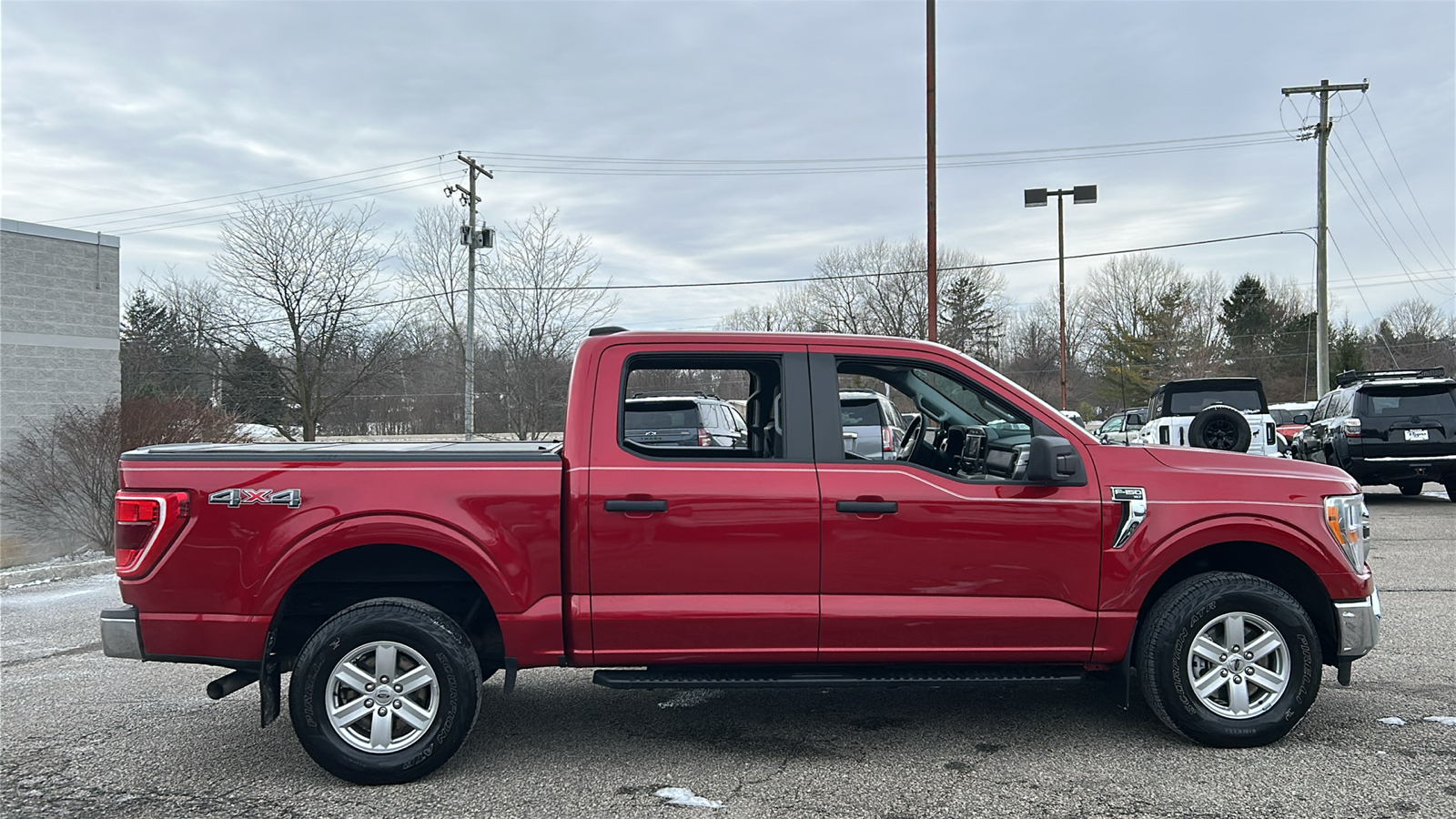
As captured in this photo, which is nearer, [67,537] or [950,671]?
[950,671]

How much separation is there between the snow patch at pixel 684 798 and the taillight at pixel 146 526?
231 centimetres

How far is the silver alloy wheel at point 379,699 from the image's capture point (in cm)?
397

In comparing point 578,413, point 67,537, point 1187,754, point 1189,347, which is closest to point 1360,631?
point 1187,754

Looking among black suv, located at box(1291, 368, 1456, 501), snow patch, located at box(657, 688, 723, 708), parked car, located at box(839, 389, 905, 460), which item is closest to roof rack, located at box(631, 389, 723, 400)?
parked car, located at box(839, 389, 905, 460)

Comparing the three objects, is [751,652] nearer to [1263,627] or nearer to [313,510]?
[313,510]

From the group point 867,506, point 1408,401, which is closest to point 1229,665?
point 867,506

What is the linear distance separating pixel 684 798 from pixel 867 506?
1.41 meters

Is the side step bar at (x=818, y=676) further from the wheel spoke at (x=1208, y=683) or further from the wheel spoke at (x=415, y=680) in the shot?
the wheel spoke at (x=415, y=680)

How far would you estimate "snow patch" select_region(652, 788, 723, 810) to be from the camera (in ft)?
12.1

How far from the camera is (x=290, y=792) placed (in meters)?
3.90

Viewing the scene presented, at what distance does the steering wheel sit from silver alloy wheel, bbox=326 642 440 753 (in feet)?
8.62

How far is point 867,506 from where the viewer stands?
4.11m

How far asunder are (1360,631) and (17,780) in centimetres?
594

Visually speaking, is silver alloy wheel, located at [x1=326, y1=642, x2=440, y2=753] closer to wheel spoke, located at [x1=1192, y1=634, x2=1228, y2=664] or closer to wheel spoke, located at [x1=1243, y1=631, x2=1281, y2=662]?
wheel spoke, located at [x1=1192, y1=634, x2=1228, y2=664]
